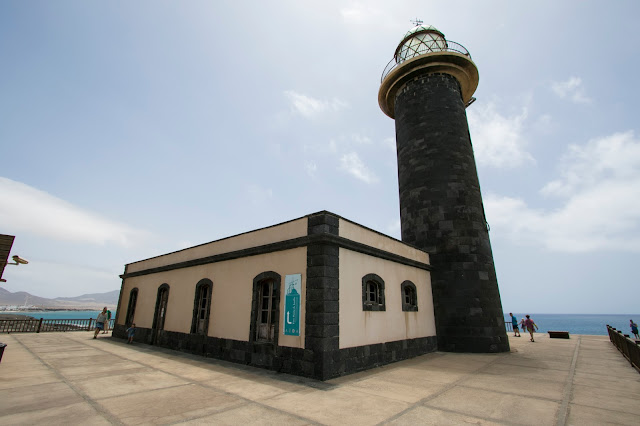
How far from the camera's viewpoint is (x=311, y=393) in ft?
18.2

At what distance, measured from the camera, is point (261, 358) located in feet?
26.2

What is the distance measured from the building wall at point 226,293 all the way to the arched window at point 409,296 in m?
4.32

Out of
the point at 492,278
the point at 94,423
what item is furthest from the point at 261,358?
the point at 492,278

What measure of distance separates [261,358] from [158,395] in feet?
9.98

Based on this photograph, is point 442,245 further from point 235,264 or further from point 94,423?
point 94,423

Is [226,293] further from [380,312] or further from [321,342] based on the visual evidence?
[380,312]

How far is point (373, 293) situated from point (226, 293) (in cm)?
478

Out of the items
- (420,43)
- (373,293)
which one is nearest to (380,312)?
(373,293)

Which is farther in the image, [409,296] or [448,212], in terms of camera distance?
[448,212]

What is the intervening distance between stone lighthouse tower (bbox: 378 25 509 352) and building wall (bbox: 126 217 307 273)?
6.91m

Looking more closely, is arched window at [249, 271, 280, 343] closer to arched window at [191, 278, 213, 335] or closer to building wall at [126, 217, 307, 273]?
building wall at [126, 217, 307, 273]

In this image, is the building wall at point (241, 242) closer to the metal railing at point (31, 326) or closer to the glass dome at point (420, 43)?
the metal railing at point (31, 326)

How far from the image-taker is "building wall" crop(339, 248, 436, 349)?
764 centimetres

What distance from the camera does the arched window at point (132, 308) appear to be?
1496 centimetres
